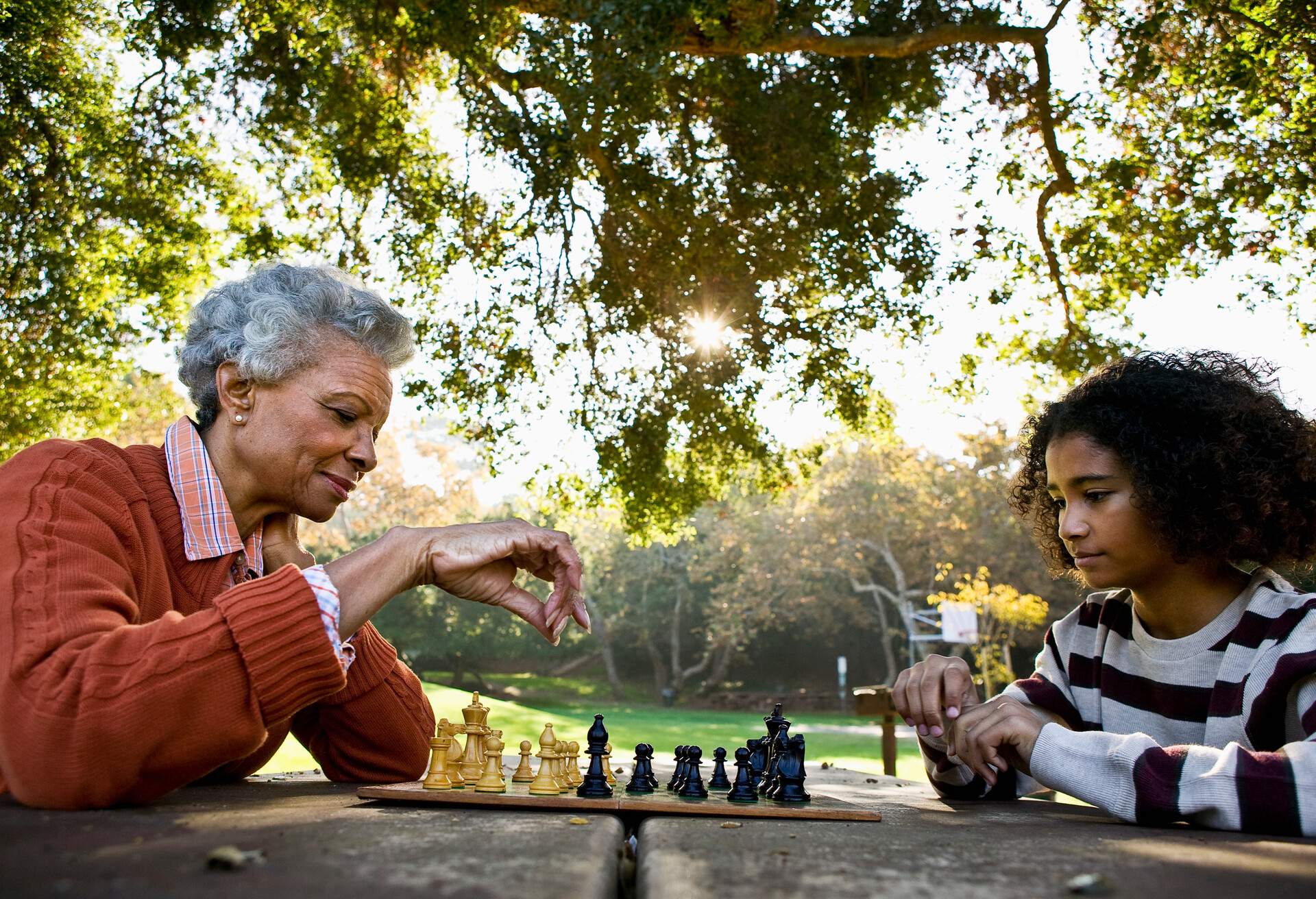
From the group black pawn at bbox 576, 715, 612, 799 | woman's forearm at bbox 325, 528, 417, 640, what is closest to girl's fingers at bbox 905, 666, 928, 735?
black pawn at bbox 576, 715, 612, 799

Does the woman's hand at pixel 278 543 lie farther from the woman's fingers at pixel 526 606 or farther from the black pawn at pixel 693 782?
the black pawn at pixel 693 782

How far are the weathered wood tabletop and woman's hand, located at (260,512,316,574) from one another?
0.82m

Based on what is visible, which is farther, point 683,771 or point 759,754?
point 759,754

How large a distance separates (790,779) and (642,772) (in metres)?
0.35

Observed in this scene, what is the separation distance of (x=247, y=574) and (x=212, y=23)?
7.50 meters

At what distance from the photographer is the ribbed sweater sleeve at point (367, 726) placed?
2404mm

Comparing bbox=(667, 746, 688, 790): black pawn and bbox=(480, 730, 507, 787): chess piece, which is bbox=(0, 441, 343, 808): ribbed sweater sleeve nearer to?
bbox=(480, 730, 507, 787): chess piece

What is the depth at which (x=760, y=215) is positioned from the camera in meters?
7.71

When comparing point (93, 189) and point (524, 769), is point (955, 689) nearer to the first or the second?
point (524, 769)

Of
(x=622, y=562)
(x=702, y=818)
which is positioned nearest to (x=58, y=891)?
(x=702, y=818)

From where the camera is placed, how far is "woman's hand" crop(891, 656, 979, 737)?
7.52 ft

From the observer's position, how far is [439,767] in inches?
80.1

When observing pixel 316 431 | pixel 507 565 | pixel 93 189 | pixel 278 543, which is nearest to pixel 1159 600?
pixel 507 565

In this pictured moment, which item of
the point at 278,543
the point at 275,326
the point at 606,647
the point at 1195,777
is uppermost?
the point at 275,326
